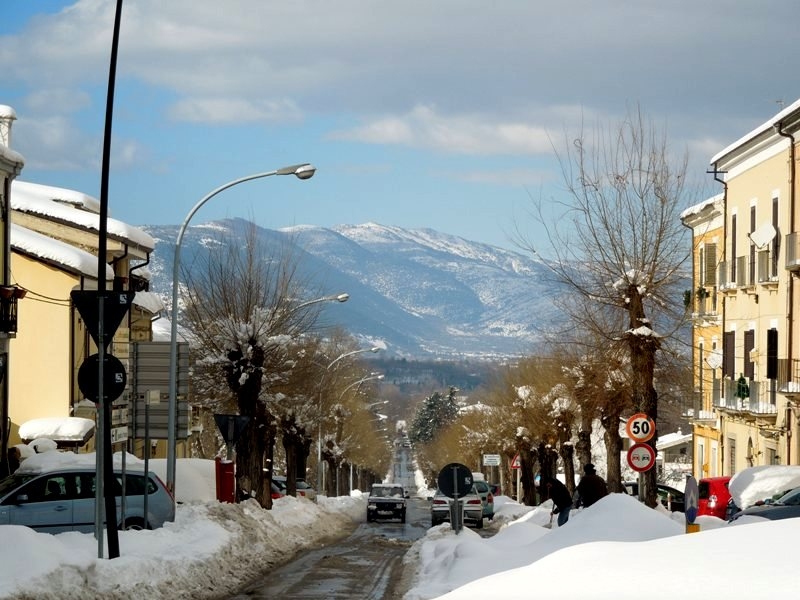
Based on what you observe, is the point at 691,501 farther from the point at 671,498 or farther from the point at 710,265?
the point at 710,265

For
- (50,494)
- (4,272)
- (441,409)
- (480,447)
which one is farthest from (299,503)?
(441,409)

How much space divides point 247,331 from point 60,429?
638 centimetres

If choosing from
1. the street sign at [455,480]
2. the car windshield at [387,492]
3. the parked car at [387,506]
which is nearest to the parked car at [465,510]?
the parked car at [387,506]

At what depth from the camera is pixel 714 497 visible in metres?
33.7

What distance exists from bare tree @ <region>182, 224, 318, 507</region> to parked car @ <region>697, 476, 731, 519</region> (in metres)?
12.6

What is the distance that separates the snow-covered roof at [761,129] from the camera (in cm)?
3827

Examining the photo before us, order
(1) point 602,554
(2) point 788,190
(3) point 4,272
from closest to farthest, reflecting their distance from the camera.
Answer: (1) point 602,554, (3) point 4,272, (2) point 788,190

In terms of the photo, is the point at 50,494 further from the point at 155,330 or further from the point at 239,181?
the point at 155,330

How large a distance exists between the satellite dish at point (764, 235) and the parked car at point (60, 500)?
80.7 feet

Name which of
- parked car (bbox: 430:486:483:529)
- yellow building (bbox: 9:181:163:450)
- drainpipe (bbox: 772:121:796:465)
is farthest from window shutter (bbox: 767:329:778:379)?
yellow building (bbox: 9:181:163:450)

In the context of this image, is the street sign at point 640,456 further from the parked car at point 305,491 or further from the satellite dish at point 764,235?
the parked car at point 305,491

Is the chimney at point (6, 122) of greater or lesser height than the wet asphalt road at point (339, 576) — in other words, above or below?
above

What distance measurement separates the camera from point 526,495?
73.8 metres

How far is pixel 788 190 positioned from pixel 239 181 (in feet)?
63.3
